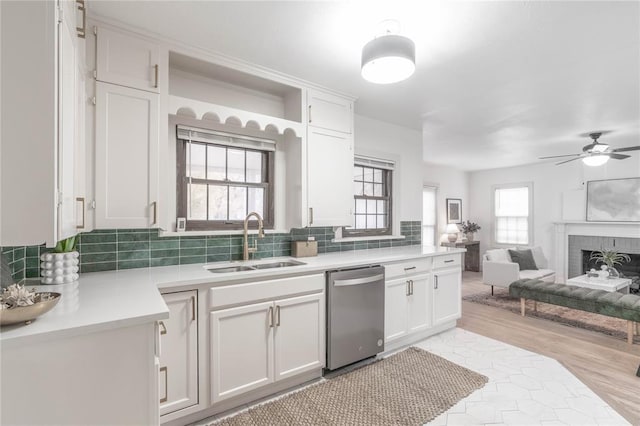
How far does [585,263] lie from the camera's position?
20.3ft

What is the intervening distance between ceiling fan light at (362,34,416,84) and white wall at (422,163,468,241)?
5192mm

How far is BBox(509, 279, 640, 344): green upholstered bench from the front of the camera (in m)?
3.27

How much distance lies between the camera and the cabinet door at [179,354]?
71.6 inches

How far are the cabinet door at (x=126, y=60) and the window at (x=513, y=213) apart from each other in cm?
751

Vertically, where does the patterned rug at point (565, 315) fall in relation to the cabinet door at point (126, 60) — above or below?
below

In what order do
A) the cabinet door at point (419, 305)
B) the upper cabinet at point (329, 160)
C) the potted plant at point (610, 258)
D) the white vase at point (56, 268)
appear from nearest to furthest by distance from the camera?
the white vase at point (56, 268) < the upper cabinet at point (329, 160) < the cabinet door at point (419, 305) < the potted plant at point (610, 258)

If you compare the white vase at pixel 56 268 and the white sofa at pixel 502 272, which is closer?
the white vase at pixel 56 268

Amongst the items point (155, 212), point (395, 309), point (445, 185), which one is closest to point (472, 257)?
point (445, 185)

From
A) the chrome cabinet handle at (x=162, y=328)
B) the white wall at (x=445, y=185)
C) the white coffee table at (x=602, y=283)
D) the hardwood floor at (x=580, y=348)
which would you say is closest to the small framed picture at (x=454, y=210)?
the white wall at (x=445, y=185)

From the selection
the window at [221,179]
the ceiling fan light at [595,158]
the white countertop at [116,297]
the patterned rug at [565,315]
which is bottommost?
the patterned rug at [565,315]

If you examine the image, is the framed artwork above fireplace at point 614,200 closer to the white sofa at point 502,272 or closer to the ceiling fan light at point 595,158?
the white sofa at point 502,272

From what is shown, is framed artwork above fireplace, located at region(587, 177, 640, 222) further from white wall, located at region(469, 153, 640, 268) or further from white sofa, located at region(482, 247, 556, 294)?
white sofa, located at region(482, 247, 556, 294)

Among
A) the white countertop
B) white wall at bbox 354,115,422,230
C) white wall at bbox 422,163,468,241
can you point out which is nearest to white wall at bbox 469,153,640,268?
white wall at bbox 422,163,468,241

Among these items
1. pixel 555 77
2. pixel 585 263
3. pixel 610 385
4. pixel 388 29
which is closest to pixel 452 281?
pixel 610 385
